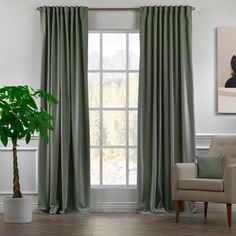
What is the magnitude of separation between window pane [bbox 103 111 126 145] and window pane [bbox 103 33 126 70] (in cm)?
54

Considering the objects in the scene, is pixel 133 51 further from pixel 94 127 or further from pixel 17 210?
pixel 17 210

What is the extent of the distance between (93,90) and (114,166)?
36.5 inches

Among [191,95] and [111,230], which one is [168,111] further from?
[111,230]

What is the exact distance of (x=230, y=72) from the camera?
24.1 feet

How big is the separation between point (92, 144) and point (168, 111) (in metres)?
0.99

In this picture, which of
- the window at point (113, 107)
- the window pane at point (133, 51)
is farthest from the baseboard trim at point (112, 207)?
the window pane at point (133, 51)

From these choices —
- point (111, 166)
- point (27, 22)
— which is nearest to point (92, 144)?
point (111, 166)

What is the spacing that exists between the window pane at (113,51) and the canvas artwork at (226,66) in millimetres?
1121

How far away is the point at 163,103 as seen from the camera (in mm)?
7168

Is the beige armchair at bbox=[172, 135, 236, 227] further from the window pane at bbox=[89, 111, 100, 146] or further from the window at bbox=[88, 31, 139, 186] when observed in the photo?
the window pane at bbox=[89, 111, 100, 146]

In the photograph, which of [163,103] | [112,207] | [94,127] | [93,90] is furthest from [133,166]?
[93,90]

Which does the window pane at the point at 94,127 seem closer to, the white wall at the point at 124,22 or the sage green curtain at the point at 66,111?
the sage green curtain at the point at 66,111

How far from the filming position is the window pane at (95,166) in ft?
24.4

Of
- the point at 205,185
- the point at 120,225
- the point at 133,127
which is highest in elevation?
the point at 133,127
